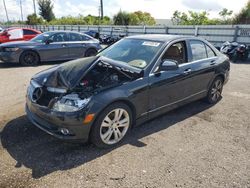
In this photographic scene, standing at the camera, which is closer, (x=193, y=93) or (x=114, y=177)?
(x=114, y=177)

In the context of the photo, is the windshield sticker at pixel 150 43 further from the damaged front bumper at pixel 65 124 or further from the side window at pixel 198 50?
the damaged front bumper at pixel 65 124

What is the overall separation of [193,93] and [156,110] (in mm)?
1186

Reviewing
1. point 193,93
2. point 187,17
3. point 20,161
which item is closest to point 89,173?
point 20,161

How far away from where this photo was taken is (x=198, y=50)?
505cm

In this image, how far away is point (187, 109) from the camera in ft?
17.4

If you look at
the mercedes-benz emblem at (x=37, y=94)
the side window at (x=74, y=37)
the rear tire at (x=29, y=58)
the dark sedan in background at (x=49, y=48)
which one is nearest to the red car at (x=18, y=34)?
the dark sedan in background at (x=49, y=48)

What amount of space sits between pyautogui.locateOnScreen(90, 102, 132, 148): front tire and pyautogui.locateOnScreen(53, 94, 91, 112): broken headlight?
307mm

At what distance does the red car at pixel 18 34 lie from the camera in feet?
45.8

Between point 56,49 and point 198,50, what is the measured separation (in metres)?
6.99

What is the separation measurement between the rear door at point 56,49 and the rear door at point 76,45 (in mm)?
191

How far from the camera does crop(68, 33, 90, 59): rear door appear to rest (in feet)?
35.6

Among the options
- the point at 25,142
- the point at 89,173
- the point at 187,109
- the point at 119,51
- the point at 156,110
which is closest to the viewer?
the point at 89,173

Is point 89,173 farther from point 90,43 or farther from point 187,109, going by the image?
point 90,43

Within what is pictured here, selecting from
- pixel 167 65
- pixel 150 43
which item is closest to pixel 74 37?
pixel 150 43
